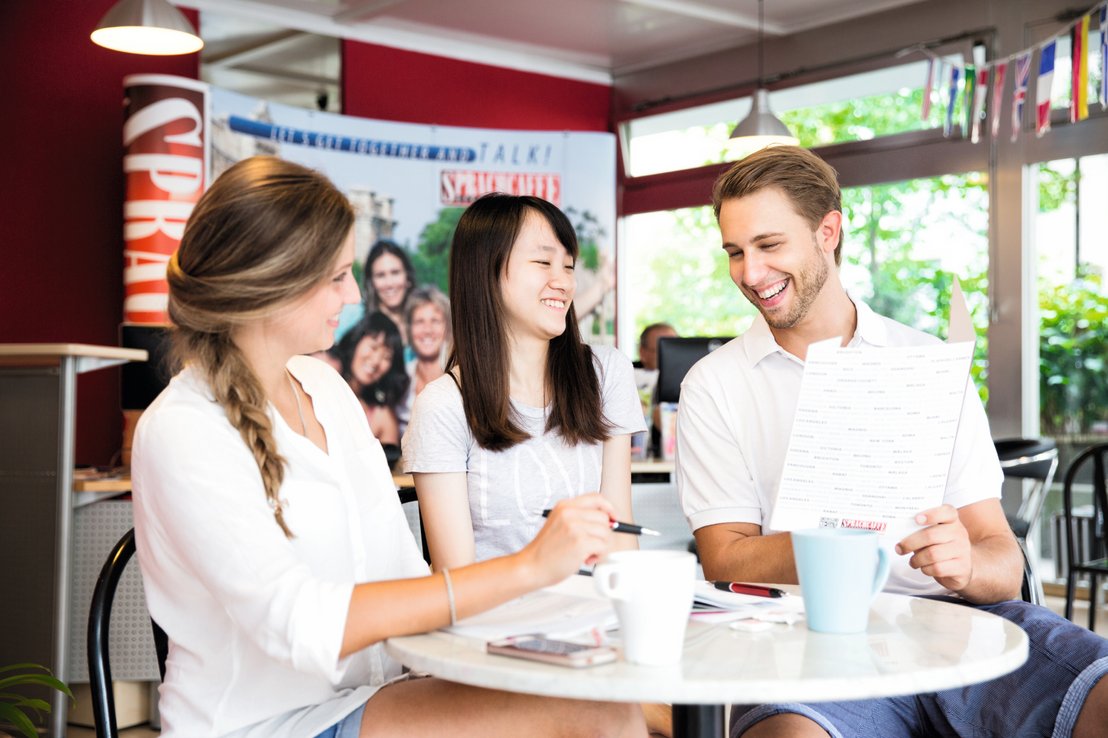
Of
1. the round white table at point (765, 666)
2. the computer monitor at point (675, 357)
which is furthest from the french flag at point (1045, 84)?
the round white table at point (765, 666)

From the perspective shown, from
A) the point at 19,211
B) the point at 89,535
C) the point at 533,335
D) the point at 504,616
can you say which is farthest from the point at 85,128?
the point at 504,616

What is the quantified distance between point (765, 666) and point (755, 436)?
91cm

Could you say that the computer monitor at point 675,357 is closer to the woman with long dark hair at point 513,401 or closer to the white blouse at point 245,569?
the woman with long dark hair at point 513,401

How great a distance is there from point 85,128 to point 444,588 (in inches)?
227

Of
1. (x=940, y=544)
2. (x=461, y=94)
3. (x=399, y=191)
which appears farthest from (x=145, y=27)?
(x=940, y=544)

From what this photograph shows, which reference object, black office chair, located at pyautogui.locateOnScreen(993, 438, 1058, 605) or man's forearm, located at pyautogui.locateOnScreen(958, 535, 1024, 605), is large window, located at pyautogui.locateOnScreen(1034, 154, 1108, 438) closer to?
black office chair, located at pyautogui.locateOnScreen(993, 438, 1058, 605)

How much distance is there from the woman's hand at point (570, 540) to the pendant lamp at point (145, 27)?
3944mm

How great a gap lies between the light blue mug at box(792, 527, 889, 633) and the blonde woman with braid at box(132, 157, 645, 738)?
0.21 metres

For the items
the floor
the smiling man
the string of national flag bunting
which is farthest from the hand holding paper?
the string of national flag bunting

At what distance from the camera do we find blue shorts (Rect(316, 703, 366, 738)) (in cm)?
138

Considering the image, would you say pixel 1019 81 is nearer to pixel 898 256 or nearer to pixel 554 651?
pixel 898 256

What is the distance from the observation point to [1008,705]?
1.61 m

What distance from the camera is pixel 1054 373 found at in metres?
6.18

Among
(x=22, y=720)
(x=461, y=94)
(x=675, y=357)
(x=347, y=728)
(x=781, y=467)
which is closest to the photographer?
(x=347, y=728)
